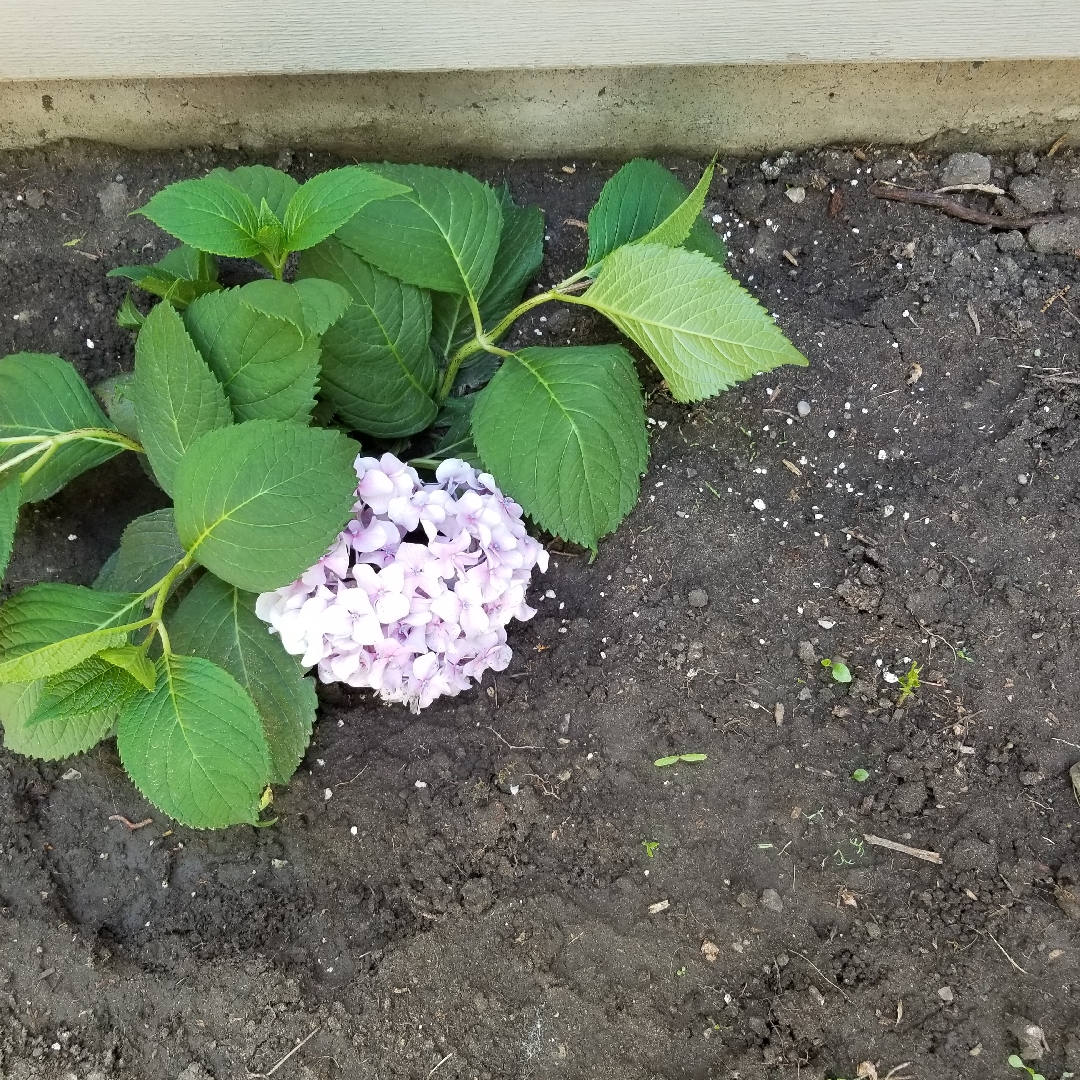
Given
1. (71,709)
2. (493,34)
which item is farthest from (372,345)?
(71,709)

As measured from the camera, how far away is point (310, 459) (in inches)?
42.9

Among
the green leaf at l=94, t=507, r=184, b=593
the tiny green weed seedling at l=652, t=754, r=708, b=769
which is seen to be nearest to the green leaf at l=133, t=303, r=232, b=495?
the green leaf at l=94, t=507, r=184, b=593

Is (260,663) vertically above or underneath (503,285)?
underneath

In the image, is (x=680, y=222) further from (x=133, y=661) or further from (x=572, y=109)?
(x=133, y=661)

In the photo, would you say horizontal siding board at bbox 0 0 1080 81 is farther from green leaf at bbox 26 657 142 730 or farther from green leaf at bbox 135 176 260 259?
green leaf at bbox 26 657 142 730

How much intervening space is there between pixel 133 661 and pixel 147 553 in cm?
24

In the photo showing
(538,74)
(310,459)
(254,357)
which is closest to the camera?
(310,459)

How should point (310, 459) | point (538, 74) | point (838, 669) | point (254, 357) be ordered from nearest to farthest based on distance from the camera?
1. point (310, 459)
2. point (254, 357)
3. point (838, 669)
4. point (538, 74)

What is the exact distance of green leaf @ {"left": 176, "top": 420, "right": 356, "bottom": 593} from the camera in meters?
1.08

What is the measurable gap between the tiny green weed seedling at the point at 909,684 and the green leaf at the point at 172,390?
3.47 feet

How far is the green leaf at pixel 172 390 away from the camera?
1.15m

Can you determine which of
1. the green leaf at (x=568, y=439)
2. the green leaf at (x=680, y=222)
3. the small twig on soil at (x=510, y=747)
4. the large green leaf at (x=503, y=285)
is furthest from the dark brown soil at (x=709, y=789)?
the green leaf at (x=680, y=222)

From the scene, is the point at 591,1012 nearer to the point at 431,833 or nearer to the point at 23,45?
the point at 431,833

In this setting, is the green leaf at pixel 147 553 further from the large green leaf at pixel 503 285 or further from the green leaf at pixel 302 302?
the large green leaf at pixel 503 285
